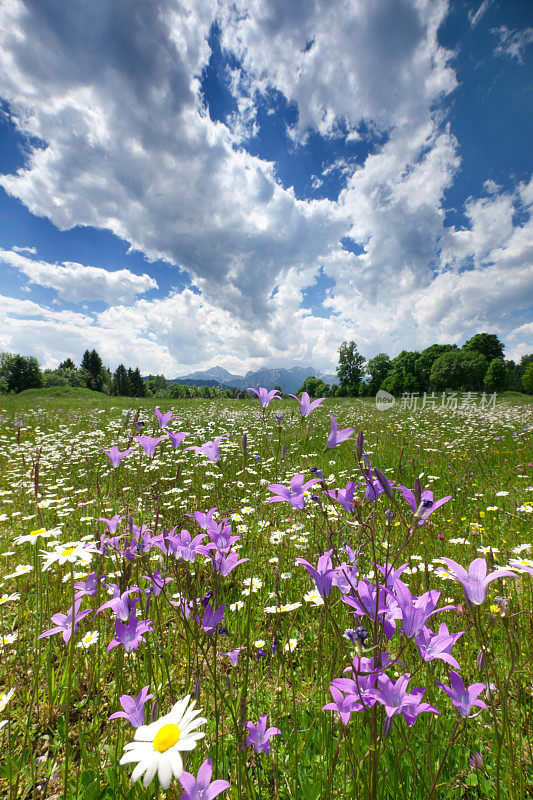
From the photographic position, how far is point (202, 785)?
0.93 meters

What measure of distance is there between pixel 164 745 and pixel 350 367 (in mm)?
66692

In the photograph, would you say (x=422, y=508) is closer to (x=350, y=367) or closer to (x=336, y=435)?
(x=336, y=435)

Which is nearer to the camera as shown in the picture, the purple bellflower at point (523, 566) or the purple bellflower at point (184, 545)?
the purple bellflower at point (523, 566)

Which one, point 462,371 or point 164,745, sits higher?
point 462,371

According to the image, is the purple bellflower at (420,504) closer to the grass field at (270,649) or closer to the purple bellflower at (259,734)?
the grass field at (270,649)

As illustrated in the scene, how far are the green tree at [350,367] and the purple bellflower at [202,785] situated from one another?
63280 mm

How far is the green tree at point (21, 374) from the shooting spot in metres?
62.4

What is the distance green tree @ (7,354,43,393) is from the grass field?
238 feet

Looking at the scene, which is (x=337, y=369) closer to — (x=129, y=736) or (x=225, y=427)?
(x=225, y=427)

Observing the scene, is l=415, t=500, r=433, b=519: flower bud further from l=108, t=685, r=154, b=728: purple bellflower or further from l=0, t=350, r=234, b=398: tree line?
l=0, t=350, r=234, b=398: tree line

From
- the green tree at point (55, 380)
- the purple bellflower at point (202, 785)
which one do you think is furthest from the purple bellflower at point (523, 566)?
the green tree at point (55, 380)

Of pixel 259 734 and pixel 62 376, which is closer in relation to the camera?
pixel 259 734

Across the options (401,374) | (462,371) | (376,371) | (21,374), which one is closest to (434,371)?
(462,371)

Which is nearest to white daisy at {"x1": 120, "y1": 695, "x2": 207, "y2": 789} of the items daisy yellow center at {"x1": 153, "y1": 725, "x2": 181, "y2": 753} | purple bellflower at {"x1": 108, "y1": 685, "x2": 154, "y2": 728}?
daisy yellow center at {"x1": 153, "y1": 725, "x2": 181, "y2": 753}
